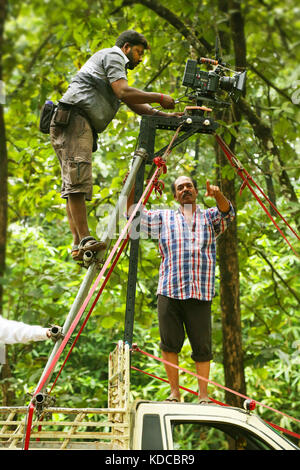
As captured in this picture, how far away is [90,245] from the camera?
3.10 meters

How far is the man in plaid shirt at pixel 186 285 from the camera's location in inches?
137

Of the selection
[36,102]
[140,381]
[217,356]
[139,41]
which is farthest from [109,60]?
[140,381]

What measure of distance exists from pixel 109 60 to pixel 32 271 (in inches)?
116

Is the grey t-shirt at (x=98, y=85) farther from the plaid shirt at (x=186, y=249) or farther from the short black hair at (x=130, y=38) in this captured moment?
the plaid shirt at (x=186, y=249)

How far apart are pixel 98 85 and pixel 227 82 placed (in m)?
0.86

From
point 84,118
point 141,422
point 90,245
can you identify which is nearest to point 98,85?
point 84,118

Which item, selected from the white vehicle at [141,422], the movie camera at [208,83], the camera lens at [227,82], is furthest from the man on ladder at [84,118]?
the white vehicle at [141,422]

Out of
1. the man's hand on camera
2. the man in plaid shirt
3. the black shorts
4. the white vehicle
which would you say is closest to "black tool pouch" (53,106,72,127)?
the man's hand on camera

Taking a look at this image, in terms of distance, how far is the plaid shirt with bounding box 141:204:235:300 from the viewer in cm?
348

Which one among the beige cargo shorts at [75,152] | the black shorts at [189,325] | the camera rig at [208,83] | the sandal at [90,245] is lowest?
the black shorts at [189,325]

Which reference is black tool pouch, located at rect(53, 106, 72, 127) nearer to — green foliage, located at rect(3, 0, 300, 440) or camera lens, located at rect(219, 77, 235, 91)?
camera lens, located at rect(219, 77, 235, 91)

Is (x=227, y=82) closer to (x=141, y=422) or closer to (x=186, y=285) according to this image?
(x=186, y=285)
